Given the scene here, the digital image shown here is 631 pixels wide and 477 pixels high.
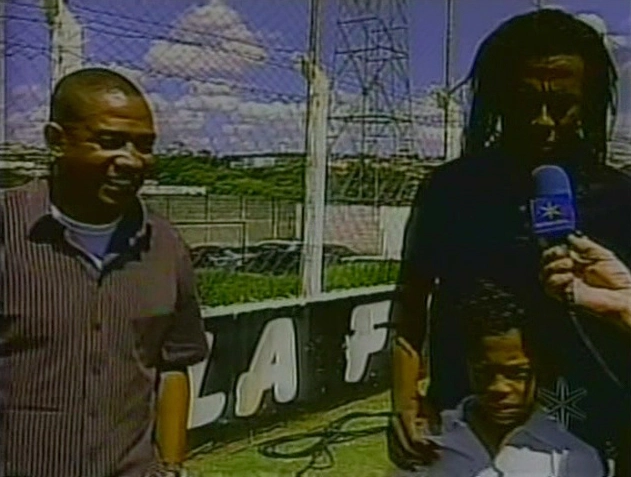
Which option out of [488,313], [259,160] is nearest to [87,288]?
[259,160]

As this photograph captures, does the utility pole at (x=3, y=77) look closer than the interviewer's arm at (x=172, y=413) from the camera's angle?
Yes

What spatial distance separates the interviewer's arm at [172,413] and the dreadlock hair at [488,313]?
62cm

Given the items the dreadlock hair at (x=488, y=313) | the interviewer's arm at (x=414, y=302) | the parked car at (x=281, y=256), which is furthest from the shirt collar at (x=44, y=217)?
the dreadlock hair at (x=488, y=313)

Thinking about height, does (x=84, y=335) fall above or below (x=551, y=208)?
below

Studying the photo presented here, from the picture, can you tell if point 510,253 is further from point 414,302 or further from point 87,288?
point 87,288

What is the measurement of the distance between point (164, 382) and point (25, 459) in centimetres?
33

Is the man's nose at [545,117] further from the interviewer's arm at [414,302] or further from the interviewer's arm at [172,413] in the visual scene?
the interviewer's arm at [172,413]

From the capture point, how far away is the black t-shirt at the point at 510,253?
8.07 ft

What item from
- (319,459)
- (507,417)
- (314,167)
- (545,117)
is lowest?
(319,459)

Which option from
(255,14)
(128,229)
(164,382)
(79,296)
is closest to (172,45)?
(255,14)

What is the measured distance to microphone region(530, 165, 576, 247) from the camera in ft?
8.05

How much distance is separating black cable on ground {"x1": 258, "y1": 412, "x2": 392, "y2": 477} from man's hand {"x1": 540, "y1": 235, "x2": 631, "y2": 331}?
46 centimetres

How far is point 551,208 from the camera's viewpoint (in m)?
2.47

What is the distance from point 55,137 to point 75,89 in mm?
107
